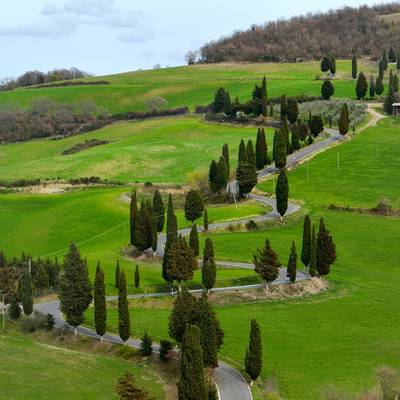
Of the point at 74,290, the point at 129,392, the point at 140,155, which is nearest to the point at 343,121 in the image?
the point at 140,155

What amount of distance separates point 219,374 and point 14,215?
71563 mm

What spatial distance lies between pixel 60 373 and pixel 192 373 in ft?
40.3

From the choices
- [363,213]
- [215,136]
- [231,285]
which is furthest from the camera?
[215,136]

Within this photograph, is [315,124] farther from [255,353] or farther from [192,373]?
[192,373]

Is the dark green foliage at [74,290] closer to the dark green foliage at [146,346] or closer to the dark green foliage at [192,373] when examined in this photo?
the dark green foliage at [146,346]

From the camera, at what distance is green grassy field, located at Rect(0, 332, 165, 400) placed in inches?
1976

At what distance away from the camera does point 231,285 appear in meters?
80.2

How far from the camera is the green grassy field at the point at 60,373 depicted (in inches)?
1976

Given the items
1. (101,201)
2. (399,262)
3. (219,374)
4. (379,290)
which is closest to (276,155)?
(101,201)

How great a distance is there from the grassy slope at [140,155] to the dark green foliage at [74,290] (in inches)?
2664

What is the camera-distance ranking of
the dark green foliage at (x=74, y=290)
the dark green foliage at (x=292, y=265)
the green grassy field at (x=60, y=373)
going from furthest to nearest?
the dark green foliage at (x=292, y=265), the dark green foliage at (x=74, y=290), the green grassy field at (x=60, y=373)

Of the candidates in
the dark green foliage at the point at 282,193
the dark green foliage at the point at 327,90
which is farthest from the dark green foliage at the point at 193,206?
the dark green foliage at the point at 327,90

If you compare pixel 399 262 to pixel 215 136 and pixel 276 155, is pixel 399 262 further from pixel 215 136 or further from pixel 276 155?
pixel 215 136

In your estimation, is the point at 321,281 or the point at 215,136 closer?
the point at 321,281
